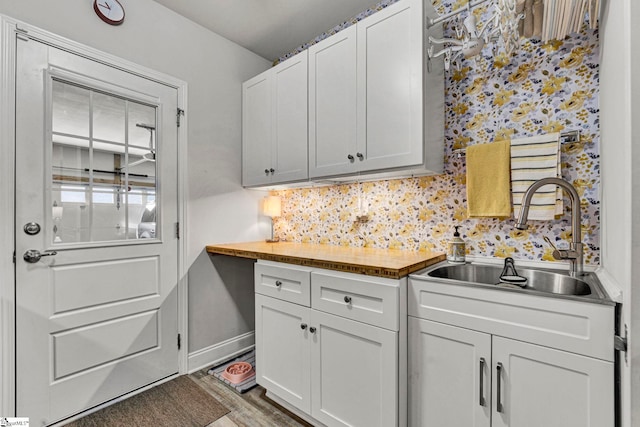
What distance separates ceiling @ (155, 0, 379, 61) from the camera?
2.15 meters

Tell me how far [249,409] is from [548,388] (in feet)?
5.09

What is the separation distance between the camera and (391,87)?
173cm

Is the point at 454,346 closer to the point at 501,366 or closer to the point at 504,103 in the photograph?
the point at 501,366

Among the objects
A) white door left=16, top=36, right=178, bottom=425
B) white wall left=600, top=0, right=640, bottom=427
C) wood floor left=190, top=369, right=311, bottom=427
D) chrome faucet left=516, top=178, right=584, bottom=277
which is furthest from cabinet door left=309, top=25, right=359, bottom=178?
wood floor left=190, top=369, right=311, bottom=427

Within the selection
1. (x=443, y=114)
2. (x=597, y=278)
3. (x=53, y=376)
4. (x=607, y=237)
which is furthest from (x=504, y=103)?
(x=53, y=376)

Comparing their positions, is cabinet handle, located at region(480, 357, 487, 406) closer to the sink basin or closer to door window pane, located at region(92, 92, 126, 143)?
the sink basin

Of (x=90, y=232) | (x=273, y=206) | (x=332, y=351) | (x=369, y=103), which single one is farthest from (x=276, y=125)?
(x=332, y=351)

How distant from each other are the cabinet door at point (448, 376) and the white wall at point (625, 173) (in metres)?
0.41

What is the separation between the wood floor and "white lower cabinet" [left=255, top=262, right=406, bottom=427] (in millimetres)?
97

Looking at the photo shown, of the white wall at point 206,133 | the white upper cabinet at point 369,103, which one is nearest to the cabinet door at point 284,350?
the white wall at point 206,133

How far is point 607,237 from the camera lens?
124 centimetres

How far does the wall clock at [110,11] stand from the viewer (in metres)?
1.85

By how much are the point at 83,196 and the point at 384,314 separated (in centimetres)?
183

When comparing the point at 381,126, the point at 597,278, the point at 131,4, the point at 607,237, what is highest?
the point at 131,4
